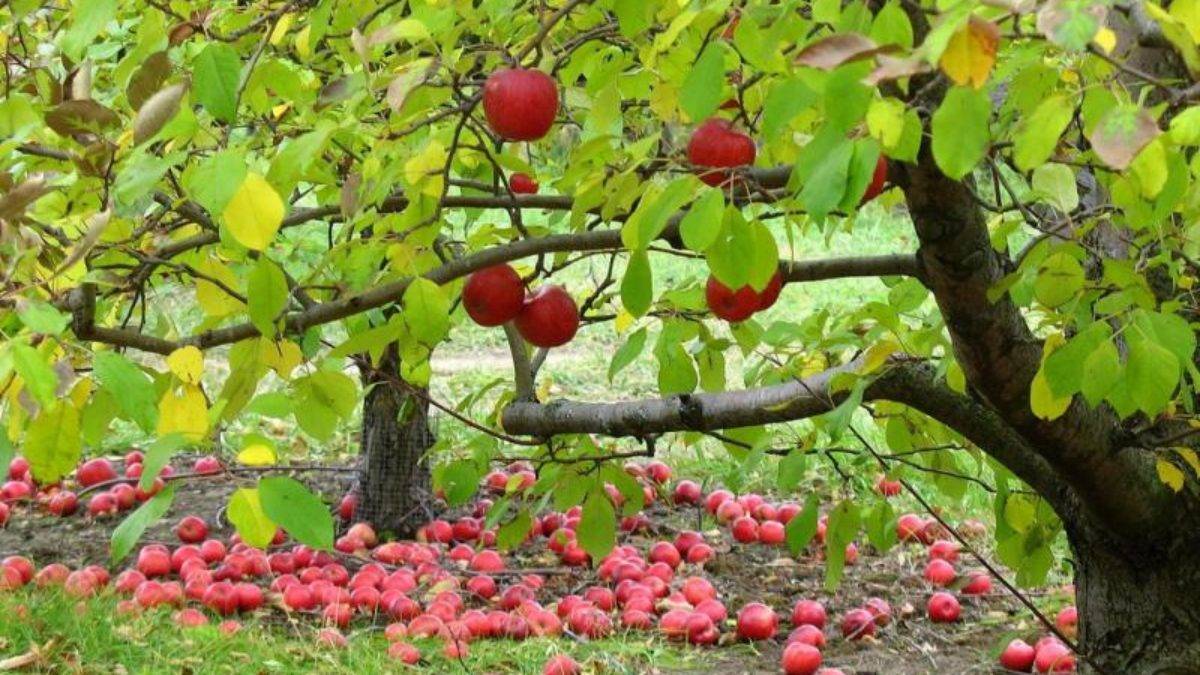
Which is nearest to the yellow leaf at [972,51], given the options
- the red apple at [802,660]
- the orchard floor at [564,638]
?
the orchard floor at [564,638]

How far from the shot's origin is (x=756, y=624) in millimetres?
3805

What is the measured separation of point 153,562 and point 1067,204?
10.8 ft

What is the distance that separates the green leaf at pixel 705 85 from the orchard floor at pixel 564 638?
1.72 m

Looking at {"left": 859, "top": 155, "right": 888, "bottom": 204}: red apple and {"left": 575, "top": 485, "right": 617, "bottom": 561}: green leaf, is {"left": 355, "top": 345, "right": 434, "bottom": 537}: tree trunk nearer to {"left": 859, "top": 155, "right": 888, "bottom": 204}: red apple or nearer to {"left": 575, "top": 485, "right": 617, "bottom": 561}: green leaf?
{"left": 575, "top": 485, "right": 617, "bottom": 561}: green leaf

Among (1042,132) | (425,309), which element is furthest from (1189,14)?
(425,309)

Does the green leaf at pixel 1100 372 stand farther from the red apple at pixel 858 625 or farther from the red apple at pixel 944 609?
the red apple at pixel 944 609

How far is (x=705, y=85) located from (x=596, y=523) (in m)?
1.48

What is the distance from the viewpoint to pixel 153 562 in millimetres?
4379

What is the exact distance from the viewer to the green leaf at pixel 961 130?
112 centimetres

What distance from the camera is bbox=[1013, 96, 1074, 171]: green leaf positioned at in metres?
1.21

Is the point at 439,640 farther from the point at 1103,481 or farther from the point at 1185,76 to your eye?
the point at 1185,76

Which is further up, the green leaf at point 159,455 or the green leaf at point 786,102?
the green leaf at point 786,102

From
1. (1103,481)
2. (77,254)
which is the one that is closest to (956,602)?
(1103,481)

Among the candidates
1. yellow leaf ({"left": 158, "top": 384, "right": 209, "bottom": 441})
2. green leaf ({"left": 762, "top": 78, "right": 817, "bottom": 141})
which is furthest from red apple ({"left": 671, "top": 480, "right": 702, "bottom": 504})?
green leaf ({"left": 762, "top": 78, "right": 817, "bottom": 141})
